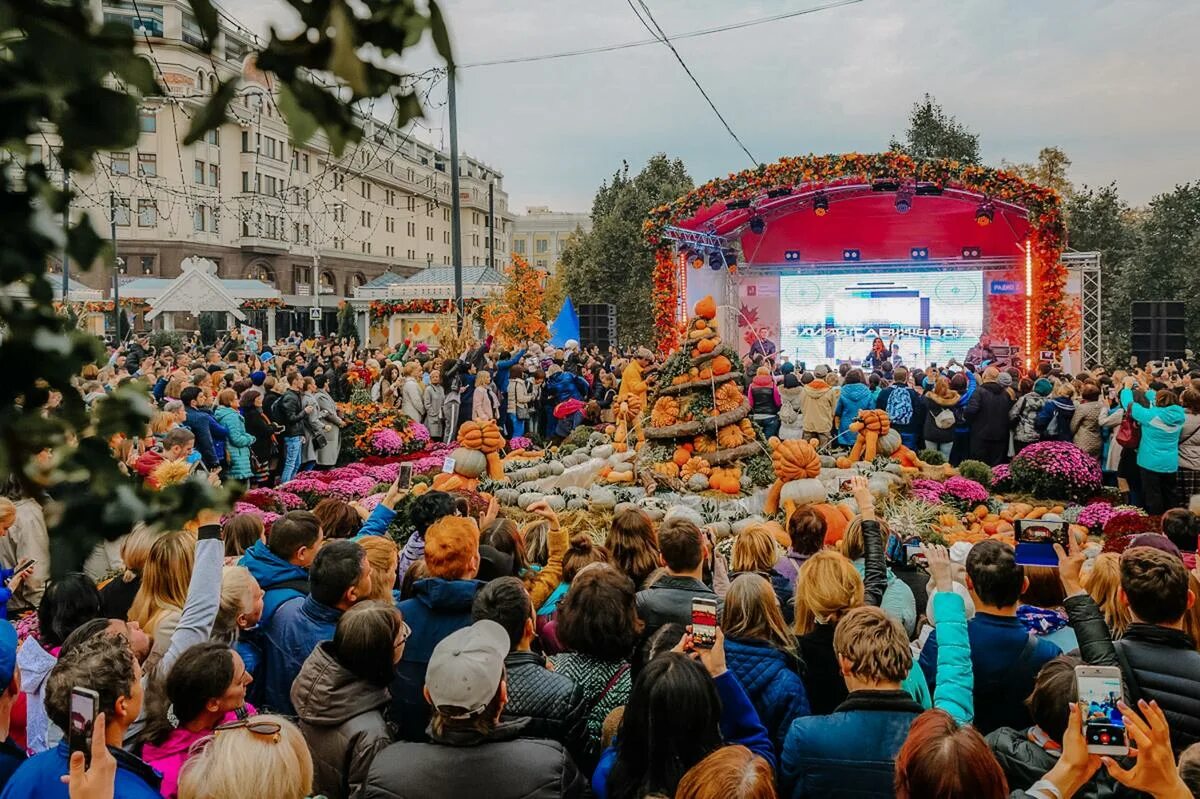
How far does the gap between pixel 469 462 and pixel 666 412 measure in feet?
7.41

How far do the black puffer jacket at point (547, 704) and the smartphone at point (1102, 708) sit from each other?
4.97 ft

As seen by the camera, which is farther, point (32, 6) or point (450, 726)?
point (450, 726)

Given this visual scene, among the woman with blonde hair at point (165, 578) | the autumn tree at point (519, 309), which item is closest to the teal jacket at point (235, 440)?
the woman with blonde hair at point (165, 578)

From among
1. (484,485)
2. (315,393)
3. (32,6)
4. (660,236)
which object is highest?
(660,236)

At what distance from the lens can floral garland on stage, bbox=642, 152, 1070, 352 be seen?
60.4ft

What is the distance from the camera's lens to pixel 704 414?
9859 millimetres

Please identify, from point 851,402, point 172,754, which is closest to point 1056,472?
point 851,402

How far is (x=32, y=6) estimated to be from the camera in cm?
104

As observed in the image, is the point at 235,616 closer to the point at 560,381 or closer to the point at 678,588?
the point at 678,588

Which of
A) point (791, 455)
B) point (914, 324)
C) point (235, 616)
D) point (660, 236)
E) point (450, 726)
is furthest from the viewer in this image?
point (914, 324)

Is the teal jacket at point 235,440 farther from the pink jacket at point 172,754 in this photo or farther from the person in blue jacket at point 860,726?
the person in blue jacket at point 860,726

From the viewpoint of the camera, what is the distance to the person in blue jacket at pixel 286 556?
4.04m

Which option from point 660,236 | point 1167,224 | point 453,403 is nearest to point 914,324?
point 660,236

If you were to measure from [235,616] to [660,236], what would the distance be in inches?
702
